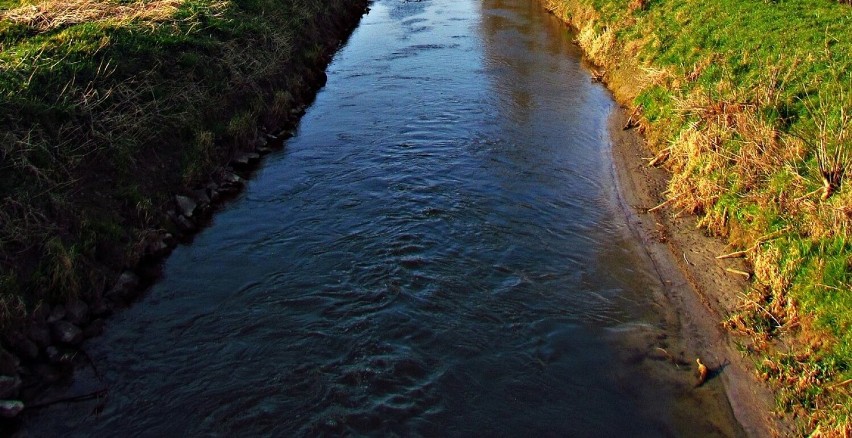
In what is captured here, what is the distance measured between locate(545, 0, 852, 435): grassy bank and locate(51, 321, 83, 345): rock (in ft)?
40.0

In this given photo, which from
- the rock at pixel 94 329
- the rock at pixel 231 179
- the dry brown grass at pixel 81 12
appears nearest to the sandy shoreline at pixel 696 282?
the rock at pixel 231 179

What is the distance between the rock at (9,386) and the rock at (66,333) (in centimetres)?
129

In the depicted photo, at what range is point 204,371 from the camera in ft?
36.3

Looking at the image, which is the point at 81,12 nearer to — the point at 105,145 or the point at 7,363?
the point at 105,145

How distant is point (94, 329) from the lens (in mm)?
12070

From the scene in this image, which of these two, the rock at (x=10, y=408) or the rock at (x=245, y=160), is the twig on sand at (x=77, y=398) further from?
the rock at (x=245, y=160)

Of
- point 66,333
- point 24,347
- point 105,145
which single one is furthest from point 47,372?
point 105,145

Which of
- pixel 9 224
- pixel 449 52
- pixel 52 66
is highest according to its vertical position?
pixel 52 66

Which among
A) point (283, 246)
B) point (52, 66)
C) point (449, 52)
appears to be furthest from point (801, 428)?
point (449, 52)

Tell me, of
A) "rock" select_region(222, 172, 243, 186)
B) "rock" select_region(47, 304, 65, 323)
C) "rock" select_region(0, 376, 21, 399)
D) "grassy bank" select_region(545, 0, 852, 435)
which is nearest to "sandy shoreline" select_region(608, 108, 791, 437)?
"grassy bank" select_region(545, 0, 852, 435)

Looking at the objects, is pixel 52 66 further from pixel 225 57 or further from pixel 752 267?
pixel 752 267

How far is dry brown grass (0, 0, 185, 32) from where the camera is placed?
1814cm

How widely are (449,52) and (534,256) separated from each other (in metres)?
20.7

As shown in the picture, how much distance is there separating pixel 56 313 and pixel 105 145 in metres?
5.02
